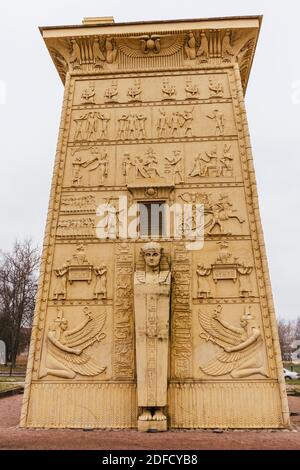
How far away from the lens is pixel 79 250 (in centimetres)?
1111

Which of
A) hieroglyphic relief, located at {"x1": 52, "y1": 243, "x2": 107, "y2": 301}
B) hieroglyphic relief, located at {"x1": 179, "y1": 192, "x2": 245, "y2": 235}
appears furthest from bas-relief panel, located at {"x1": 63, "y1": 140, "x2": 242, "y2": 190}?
hieroglyphic relief, located at {"x1": 52, "y1": 243, "x2": 107, "y2": 301}

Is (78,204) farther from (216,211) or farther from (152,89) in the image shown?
(152,89)

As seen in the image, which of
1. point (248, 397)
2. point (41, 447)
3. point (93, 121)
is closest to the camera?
point (41, 447)

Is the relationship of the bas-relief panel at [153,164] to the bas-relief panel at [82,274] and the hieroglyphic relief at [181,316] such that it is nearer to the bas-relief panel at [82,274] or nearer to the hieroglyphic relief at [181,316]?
the bas-relief panel at [82,274]

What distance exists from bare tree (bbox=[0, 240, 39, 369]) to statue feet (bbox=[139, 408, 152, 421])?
74.4 feet

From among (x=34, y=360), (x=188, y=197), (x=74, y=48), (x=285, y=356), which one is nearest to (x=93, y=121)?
(x=74, y=48)

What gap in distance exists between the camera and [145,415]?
944 cm

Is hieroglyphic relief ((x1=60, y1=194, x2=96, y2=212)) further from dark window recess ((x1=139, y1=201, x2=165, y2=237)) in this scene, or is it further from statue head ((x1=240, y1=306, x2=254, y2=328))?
statue head ((x1=240, y1=306, x2=254, y2=328))

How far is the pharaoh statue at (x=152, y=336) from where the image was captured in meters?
9.43

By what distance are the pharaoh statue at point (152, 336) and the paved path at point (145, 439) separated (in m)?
0.54

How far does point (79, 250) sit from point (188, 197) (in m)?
3.07

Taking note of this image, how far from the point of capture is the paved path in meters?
7.70

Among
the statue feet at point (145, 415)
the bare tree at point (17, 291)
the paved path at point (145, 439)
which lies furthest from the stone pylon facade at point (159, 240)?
the bare tree at point (17, 291)
